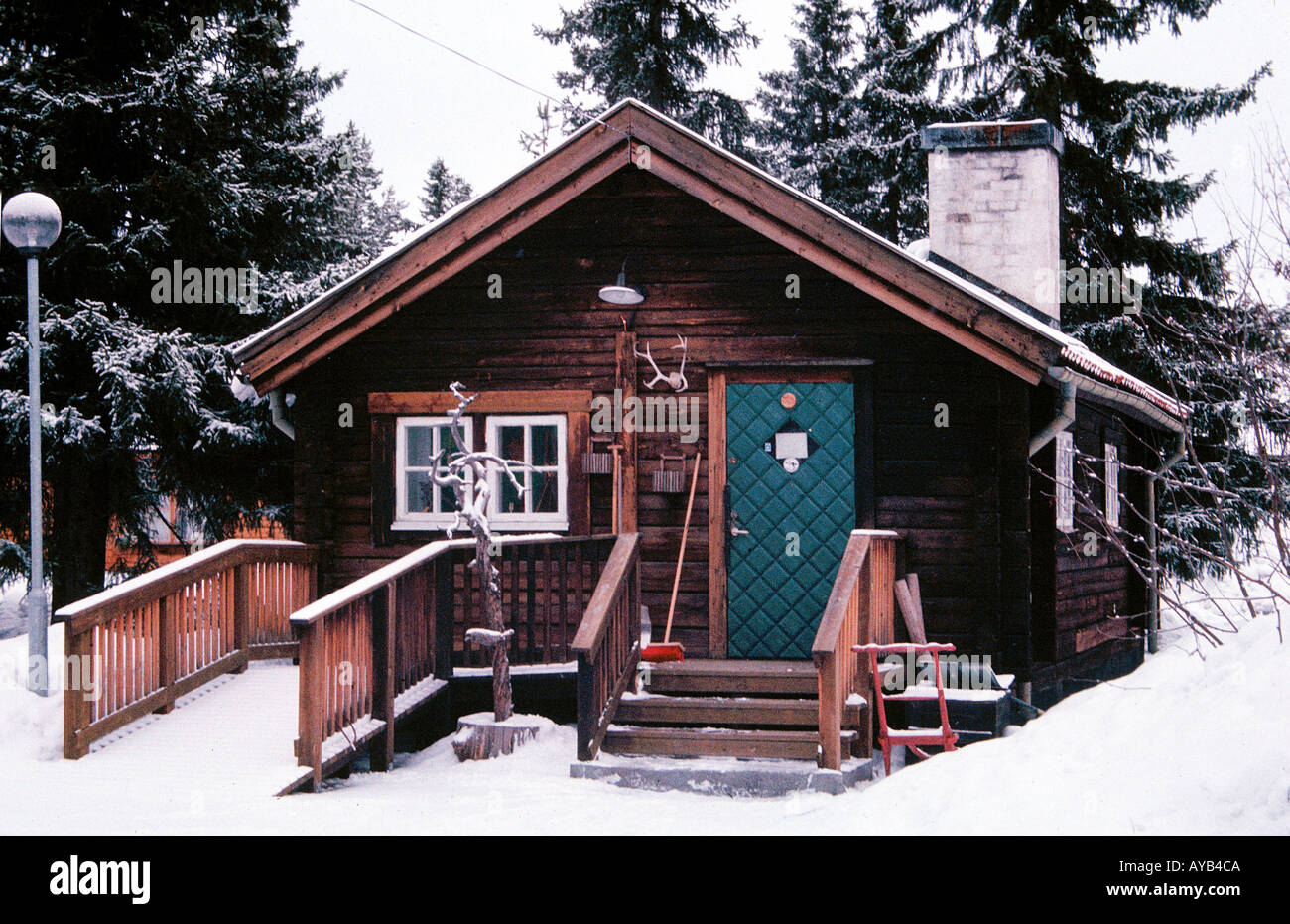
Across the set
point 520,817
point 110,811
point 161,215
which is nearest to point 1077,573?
point 520,817

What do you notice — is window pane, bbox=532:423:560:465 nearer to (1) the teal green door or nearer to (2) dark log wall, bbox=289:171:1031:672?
(2) dark log wall, bbox=289:171:1031:672

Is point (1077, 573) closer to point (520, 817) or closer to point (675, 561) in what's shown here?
point (675, 561)

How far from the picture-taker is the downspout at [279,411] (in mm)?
10516

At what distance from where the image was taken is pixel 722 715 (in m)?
8.02

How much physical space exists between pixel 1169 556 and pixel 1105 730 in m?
14.6

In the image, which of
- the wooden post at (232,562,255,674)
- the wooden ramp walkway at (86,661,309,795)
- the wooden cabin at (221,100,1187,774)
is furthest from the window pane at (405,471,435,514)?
the wooden ramp walkway at (86,661,309,795)

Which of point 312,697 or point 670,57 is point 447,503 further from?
point 670,57

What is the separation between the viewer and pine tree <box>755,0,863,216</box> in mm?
26047

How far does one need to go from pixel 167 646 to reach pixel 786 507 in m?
4.84

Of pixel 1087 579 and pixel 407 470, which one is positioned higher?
pixel 407 470

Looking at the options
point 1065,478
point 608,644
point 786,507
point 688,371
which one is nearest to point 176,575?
point 608,644

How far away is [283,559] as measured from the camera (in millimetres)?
9766

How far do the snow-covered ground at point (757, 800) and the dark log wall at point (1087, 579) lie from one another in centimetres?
173

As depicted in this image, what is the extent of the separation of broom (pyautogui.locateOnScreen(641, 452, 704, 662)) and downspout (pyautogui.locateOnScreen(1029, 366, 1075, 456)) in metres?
2.70
